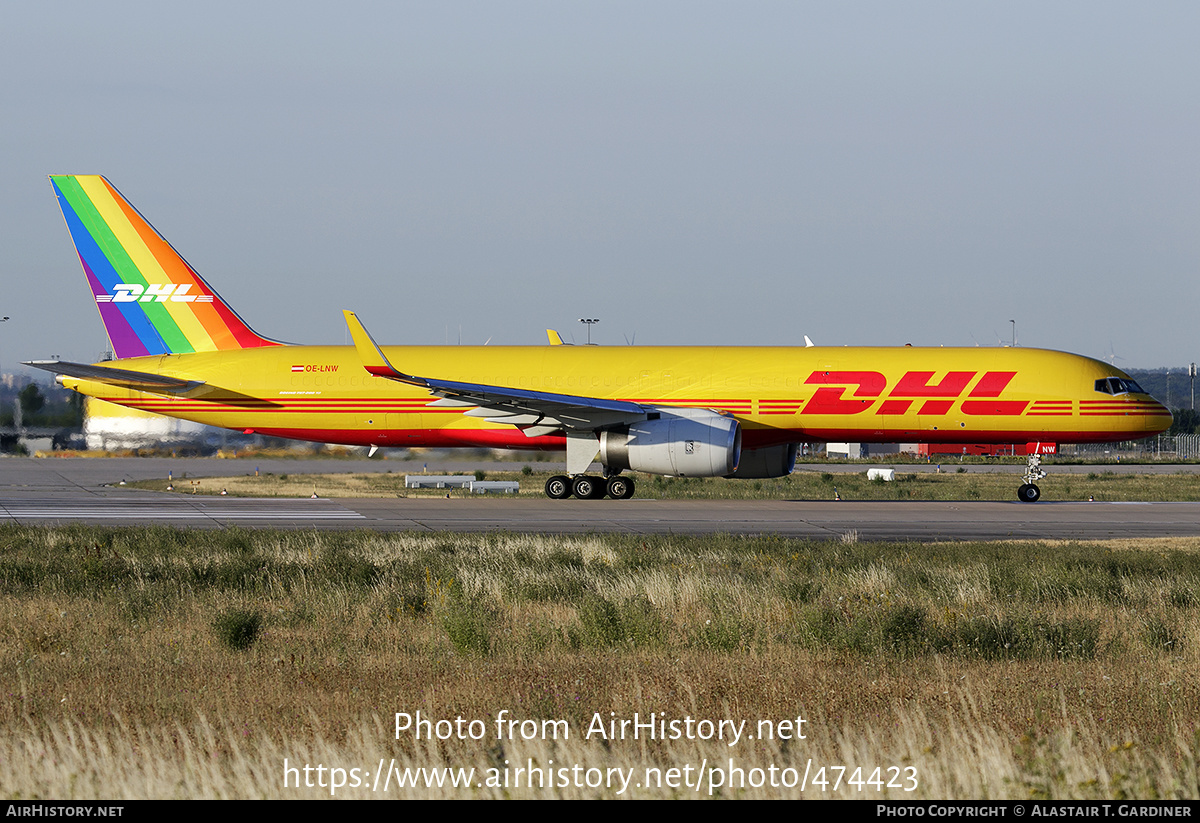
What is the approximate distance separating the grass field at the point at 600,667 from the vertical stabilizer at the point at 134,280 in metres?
18.0

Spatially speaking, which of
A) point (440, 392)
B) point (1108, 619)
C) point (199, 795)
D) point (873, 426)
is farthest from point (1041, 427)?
point (199, 795)

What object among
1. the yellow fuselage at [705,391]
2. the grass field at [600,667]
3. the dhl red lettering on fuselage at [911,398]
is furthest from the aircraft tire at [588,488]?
the grass field at [600,667]

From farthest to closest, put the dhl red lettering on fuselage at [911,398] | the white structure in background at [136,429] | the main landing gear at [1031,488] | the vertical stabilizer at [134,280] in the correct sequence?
the white structure in background at [136,429], the vertical stabilizer at [134,280], the main landing gear at [1031,488], the dhl red lettering on fuselage at [911,398]

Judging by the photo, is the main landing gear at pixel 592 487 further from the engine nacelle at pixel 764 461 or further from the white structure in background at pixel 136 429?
the white structure in background at pixel 136 429

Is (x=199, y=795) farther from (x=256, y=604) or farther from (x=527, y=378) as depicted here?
(x=527, y=378)

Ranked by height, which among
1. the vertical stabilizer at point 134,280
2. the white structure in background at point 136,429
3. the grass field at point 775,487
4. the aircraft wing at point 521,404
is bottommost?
the grass field at point 775,487

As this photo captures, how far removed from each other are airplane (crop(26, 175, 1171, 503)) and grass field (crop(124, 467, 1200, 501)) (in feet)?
9.91

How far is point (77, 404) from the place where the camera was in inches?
2109

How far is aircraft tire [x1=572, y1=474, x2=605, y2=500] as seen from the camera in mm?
31531

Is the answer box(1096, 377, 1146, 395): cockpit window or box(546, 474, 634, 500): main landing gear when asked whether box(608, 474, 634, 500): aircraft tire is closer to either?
box(546, 474, 634, 500): main landing gear

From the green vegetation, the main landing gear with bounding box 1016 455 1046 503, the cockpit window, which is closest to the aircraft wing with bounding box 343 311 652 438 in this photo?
the green vegetation

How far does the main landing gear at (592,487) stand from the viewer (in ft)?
104

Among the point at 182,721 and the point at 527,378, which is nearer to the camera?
the point at 182,721
